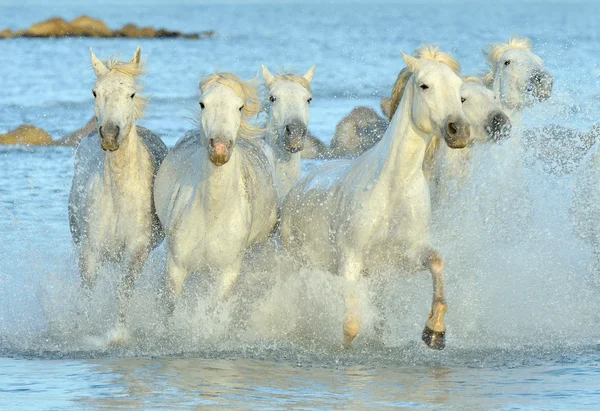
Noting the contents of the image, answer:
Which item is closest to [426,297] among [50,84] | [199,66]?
[50,84]

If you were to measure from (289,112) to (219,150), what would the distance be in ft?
5.57

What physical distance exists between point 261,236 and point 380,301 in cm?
102

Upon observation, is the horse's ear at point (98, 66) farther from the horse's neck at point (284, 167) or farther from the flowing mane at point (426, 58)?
the flowing mane at point (426, 58)

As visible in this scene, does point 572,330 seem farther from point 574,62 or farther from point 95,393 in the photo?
point 574,62

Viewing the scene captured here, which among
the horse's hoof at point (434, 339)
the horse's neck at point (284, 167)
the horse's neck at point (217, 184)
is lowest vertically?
the horse's hoof at point (434, 339)

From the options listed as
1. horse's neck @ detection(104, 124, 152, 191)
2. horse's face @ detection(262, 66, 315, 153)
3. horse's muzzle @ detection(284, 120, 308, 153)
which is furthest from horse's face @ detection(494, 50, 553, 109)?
horse's neck @ detection(104, 124, 152, 191)

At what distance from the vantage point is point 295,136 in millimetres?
8859

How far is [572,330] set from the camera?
8.84m

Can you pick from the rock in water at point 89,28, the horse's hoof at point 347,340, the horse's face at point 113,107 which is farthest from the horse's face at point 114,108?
the rock in water at point 89,28

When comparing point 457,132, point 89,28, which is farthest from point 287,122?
point 89,28

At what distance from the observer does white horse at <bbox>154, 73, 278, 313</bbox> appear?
7906 mm

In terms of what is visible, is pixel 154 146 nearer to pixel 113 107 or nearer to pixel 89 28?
pixel 113 107

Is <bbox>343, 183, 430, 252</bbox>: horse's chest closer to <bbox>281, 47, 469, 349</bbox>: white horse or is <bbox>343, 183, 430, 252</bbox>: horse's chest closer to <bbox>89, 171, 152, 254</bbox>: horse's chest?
<bbox>281, 47, 469, 349</bbox>: white horse

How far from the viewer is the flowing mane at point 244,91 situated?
8.11 meters
